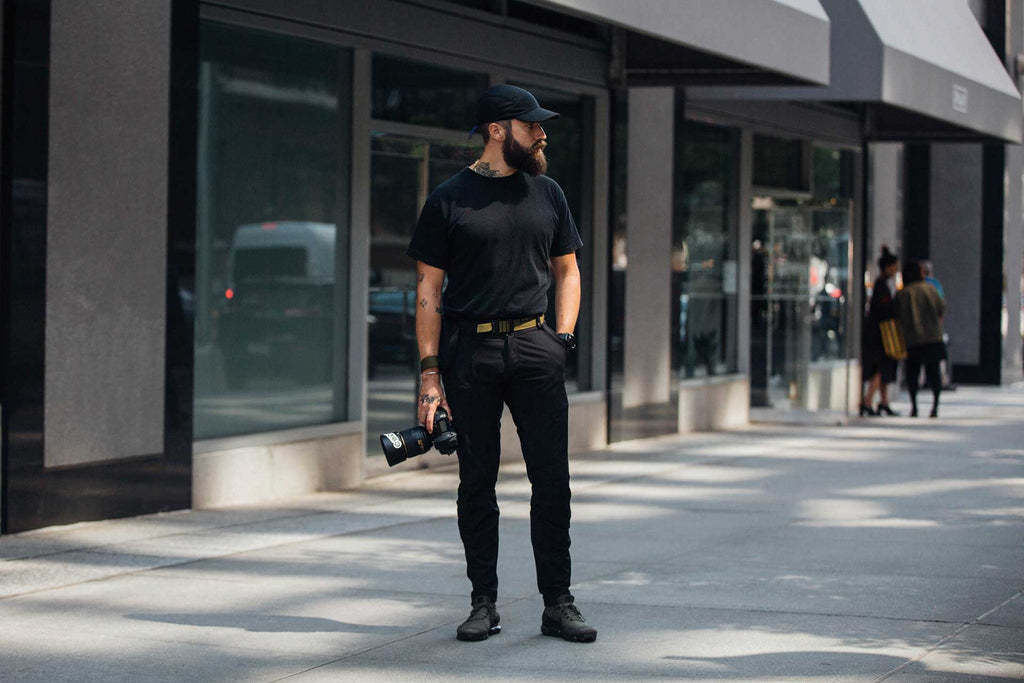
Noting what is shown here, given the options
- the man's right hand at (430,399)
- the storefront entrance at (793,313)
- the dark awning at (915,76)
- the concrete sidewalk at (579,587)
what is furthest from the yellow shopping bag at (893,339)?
the man's right hand at (430,399)

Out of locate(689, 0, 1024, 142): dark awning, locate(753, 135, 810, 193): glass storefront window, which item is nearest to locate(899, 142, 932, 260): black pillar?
locate(689, 0, 1024, 142): dark awning

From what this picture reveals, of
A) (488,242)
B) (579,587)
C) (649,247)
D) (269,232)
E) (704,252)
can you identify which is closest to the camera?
(488,242)

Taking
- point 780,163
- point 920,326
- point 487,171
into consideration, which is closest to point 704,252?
point 780,163

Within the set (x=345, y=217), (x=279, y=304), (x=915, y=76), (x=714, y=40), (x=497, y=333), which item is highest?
(x=915, y=76)

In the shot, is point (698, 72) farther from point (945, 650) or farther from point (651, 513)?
point (945, 650)

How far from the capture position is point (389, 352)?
11023 millimetres

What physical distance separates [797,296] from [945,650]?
10.9 m

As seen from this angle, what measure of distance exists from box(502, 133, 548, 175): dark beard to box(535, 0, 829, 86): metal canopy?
3.44 meters

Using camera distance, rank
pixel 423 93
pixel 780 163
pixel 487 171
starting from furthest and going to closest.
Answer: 1. pixel 780 163
2. pixel 423 93
3. pixel 487 171

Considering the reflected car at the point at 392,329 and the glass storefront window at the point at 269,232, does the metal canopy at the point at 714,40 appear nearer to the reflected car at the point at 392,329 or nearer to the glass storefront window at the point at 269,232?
the glass storefront window at the point at 269,232

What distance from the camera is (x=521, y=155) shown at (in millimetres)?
5488

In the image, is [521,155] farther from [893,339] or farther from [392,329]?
[893,339]

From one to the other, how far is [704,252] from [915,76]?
2605 mm

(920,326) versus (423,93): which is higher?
(423,93)
